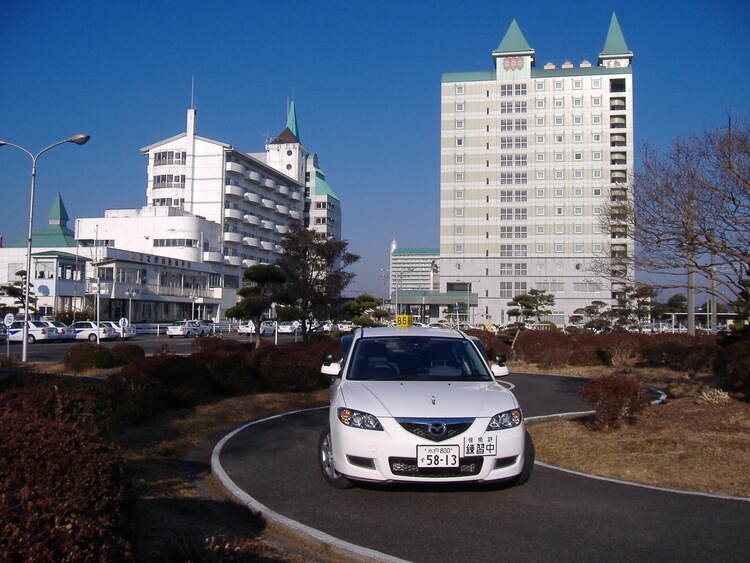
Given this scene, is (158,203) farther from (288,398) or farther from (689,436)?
(689,436)

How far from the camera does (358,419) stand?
6332mm

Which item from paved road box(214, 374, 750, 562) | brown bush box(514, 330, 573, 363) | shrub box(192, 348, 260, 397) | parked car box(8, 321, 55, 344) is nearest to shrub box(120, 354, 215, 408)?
shrub box(192, 348, 260, 397)

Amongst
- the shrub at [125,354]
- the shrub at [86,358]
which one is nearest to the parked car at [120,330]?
the shrub at [125,354]

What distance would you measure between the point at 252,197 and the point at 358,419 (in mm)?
90190

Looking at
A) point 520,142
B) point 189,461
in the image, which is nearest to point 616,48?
point 520,142

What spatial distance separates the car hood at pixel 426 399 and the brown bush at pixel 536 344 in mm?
18602

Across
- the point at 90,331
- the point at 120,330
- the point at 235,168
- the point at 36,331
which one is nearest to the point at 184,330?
the point at 120,330

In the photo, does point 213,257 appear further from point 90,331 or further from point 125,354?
point 125,354

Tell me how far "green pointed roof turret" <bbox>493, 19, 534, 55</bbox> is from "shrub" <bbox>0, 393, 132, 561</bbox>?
75988 mm

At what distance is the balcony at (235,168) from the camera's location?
3482 inches

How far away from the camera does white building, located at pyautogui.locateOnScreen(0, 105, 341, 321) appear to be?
6800 centimetres

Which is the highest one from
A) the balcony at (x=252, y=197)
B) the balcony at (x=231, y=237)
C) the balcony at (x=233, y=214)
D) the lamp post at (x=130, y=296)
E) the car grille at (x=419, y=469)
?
the balcony at (x=252, y=197)

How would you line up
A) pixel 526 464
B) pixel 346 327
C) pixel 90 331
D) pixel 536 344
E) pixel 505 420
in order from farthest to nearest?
1. pixel 346 327
2. pixel 90 331
3. pixel 536 344
4. pixel 526 464
5. pixel 505 420

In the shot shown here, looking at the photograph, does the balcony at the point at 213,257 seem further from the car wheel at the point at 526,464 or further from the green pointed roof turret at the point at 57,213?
the car wheel at the point at 526,464
